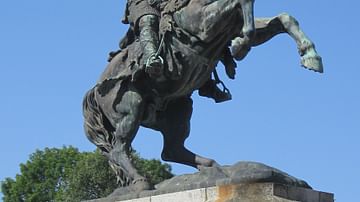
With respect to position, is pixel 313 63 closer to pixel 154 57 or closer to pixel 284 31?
pixel 284 31

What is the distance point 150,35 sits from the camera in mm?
13250

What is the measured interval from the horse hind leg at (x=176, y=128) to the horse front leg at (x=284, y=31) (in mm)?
1716

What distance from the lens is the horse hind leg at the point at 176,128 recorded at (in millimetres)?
13773

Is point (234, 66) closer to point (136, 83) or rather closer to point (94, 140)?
point (136, 83)

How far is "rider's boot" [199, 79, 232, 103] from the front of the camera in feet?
45.4

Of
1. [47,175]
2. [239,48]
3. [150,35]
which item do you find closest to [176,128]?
[150,35]

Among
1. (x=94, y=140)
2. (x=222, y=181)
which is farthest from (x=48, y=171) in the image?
(x=222, y=181)

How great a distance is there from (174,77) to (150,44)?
0.59 m

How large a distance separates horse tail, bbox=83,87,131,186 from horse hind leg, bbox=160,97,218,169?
800mm

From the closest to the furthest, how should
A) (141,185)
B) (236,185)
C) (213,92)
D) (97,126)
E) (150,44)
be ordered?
(236,185)
(141,185)
(150,44)
(213,92)
(97,126)

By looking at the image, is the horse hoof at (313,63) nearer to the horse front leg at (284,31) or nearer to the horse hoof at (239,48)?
the horse front leg at (284,31)

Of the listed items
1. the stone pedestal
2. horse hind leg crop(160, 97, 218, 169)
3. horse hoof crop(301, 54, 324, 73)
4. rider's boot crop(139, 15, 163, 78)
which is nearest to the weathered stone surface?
the stone pedestal

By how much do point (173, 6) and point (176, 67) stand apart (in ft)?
2.93

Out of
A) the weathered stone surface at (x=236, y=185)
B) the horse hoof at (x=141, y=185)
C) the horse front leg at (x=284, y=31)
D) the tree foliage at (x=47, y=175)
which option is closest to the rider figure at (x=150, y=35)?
the horse front leg at (x=284, y=31)
